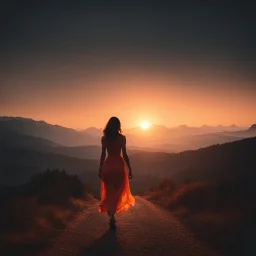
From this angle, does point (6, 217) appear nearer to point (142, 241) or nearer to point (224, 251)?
point (142, 241)

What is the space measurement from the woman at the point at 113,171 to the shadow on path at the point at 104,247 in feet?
2.26

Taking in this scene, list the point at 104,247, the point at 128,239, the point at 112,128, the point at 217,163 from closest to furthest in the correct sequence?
the point at 104,247, the point at 128,239, the point at 112,128, the point at 217,163

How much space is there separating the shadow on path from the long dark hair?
2378mm

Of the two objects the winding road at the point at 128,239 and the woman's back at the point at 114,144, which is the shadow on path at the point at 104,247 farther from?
the woman's back at the point at 114,144

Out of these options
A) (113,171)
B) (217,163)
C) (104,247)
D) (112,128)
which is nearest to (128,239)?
(104,247)

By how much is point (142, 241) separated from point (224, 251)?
174 centimetres

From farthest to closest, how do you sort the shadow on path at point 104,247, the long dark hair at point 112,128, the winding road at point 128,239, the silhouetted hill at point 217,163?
the silhouetted hill at point 217,163, the long dark hair at point 112,128, the winding road at point 128,239, the shadow on path at point 104,247

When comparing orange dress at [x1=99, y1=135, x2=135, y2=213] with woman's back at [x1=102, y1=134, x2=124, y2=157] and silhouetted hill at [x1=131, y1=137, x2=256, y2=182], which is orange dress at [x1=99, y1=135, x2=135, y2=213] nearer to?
woman's back at [x1=102, y1=134, x2=124, y2=157]

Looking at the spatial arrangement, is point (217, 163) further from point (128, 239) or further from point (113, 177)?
point (128, 239)

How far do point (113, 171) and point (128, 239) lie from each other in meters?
1.62

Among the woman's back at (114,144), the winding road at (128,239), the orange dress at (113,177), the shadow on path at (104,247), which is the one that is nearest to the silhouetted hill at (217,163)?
the winding road at (128,239)

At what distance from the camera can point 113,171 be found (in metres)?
6.45

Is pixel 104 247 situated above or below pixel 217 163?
above

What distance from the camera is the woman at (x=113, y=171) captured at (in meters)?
6.36
